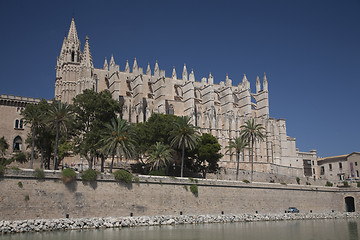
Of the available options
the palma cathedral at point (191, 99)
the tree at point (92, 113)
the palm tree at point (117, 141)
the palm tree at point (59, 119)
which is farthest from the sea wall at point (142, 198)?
the palma cathedral at point (191, 99)

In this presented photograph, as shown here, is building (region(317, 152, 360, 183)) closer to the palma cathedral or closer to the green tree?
the palma cathedral

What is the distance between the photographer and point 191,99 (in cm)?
7125

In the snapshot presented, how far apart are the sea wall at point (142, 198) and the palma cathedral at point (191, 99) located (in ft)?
55.2

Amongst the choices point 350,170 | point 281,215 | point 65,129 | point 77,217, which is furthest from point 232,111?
point 77,217

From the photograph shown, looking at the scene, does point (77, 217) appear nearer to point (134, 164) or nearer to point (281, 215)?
point (134, 164)

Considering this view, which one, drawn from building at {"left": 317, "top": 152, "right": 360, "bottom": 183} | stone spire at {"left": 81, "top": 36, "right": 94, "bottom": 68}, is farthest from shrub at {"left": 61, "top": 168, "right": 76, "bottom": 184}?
building at {"left": 317, "top": 152, "right": 360, "bottom": 183}

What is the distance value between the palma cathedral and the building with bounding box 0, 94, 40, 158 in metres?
10.4

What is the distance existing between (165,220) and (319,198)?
26.1 m

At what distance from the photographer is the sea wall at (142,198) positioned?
30891mm

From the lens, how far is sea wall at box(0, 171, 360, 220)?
101 ft

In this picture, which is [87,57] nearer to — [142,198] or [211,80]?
[211,80]

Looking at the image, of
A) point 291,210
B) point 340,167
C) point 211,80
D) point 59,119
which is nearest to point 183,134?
point 59,119

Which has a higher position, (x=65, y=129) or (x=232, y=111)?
(x=232, y=111)

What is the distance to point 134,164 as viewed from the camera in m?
51.0
